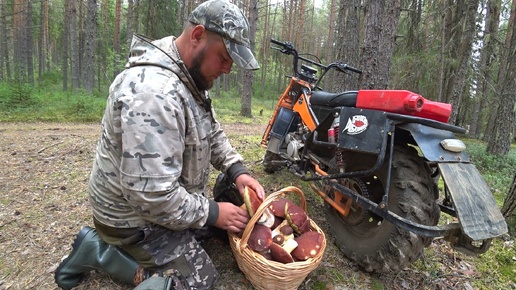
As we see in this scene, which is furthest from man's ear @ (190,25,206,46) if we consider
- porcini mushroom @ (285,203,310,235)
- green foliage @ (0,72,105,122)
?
green foliage @ (0,72,105,122)

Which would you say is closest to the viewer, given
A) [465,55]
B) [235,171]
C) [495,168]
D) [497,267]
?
[235,171]

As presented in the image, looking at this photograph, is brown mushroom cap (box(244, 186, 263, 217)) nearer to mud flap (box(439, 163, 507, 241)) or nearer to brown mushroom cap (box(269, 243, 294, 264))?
brown mushroom cap (box(269, 243, 294, 264))

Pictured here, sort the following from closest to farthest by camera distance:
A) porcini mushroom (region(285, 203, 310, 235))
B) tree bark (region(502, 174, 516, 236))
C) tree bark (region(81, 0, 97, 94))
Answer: porcini mushroom (region(285, 203, 310, 235)) < tree bark (region(502, 174, 516, 236)) < tree bark (region(81, 0, 97, 94))

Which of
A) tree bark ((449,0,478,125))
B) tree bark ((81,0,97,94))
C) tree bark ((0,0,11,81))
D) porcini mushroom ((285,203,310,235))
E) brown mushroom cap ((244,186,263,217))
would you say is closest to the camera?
brown mushroom cap ((244,186,263,217))

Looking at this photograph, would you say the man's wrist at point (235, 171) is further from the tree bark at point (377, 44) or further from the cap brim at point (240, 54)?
the tree bark at point (377, 44)

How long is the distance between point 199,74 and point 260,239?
1043 millimetres

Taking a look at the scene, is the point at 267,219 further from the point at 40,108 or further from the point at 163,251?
the point at 40,108

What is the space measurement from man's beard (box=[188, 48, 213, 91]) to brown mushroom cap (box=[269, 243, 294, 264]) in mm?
1050

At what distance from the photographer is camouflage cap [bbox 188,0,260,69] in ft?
4.96

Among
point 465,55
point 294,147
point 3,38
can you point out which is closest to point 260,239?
point 294,147

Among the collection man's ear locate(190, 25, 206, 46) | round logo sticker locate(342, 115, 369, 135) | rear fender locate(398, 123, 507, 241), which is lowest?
rear fender locate(398, 123, 507, 241)

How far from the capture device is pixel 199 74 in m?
1.66

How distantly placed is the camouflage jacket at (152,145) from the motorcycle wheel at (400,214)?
46.3 inches

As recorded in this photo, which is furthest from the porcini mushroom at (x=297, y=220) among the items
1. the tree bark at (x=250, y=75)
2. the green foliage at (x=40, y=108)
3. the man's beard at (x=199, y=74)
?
the tree bark at (x=250, y=75)
